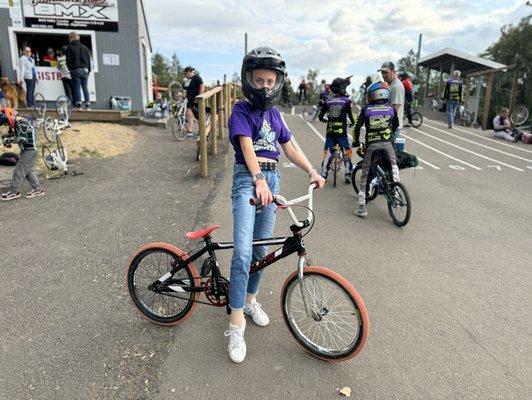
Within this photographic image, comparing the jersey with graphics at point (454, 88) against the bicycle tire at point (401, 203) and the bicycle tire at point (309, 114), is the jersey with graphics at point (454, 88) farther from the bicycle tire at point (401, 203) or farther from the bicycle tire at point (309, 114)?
the bicycle tire at point (401, 203)

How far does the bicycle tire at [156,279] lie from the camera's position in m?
3.17

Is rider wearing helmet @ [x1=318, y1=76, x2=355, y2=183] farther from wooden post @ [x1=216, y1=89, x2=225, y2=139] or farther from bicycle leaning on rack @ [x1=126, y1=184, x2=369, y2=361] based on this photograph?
bicycle leaning on rack @ [x1=126, y1=184, x2=369, y2=361]

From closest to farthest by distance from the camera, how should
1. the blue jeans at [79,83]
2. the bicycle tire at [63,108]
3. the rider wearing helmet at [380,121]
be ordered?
the rider wearing helmet at [380,121]
the bicycle tire at [63,108]
the blue jeans at [79,83]

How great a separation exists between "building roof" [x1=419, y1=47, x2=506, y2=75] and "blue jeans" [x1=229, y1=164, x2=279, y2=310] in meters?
22.0

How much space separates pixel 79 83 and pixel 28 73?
1.45m

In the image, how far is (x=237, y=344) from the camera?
9.53 ft

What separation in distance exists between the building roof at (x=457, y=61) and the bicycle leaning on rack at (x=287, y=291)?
22.1 meters

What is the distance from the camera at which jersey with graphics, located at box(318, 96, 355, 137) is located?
293 inches

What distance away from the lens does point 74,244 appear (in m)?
4.86

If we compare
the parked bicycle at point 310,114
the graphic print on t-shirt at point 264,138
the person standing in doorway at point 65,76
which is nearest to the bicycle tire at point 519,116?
the parked bicycle at point 310,114

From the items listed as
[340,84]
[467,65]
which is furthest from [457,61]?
[340,84]

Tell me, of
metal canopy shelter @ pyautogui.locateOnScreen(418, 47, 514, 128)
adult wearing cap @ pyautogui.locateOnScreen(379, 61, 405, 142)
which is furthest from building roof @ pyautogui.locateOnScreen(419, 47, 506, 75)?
adult wearing cap @ pyautogui.locateOnScreen(379, 61, 405, 142)

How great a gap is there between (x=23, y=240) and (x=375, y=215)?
186 inches

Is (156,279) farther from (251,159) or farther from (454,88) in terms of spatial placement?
(454,88)
